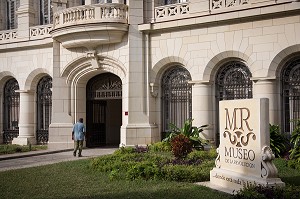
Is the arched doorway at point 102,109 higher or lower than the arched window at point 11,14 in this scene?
lower

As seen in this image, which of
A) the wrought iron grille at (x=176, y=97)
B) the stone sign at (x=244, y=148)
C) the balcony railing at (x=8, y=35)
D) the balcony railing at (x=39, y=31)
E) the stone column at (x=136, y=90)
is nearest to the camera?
the stone sign at (x=244, y=148)

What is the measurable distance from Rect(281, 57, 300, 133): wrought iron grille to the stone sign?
761cm

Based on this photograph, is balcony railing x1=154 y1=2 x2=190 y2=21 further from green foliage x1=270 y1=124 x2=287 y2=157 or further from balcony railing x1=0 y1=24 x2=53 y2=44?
green foliage x1=270 y1=124 x2=287 y2=157

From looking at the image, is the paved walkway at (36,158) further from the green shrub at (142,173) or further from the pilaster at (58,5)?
the pilaster at (58,5)

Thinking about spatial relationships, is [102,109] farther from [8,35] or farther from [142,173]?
[142,173]

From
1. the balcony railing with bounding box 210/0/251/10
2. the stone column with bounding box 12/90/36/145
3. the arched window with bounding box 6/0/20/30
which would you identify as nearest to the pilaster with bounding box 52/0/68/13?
the arched window with bounding box 6/0/20/30

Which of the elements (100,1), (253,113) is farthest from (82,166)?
(100,1)

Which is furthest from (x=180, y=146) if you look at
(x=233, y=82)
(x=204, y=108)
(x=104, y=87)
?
(x=104, y=87)

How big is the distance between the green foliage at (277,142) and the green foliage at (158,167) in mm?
2121

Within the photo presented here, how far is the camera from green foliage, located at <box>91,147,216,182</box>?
1073 centimetres

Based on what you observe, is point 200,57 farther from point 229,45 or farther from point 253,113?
point 253,113

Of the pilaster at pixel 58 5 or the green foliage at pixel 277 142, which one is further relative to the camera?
the pilaster at pixel 58 5

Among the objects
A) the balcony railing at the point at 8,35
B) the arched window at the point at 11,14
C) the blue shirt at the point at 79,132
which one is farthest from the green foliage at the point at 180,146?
the arched window at the point at 11,14

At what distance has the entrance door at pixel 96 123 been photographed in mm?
21580
